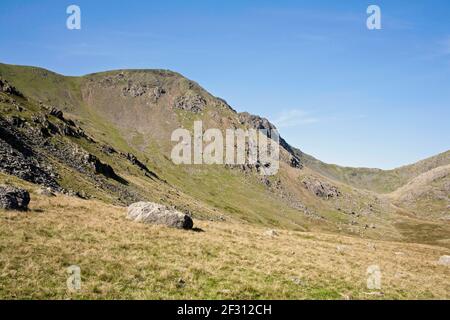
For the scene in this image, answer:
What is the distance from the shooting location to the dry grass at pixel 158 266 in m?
16.8

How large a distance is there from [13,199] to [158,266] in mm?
15522

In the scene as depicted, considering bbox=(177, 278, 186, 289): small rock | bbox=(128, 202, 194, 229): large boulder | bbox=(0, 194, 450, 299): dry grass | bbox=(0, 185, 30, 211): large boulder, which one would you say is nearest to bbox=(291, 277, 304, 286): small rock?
bbox=(0, 194, 450, 299): dry grass

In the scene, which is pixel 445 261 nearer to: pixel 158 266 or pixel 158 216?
pixel 158 216

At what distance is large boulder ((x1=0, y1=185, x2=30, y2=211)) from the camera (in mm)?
27578

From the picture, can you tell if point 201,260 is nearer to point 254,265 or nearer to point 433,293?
point 254,265

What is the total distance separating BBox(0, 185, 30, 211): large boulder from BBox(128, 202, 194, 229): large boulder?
9450mm

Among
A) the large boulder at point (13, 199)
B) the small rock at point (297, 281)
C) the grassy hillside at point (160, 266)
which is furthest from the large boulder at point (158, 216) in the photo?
the small rock at point (297, 281)

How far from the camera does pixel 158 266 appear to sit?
20562mm

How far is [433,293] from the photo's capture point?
23.3m

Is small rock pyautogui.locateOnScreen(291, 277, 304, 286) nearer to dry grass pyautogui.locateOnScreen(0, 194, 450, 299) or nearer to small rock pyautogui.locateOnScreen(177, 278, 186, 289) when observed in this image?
dry grass pyautogui.locateOnScreen(0, 194, 450, 299)

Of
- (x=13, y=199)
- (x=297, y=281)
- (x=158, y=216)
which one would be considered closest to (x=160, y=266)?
(x=297, y=281)

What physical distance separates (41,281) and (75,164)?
81629 millimetres

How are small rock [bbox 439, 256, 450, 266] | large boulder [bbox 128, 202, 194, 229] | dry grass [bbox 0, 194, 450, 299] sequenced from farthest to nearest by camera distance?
small rock [bbox 439, 256, 450, 266], large boulder [bbox 128, 202, 194, 229], dry grass [bbox 0, 194, 450, 299]
